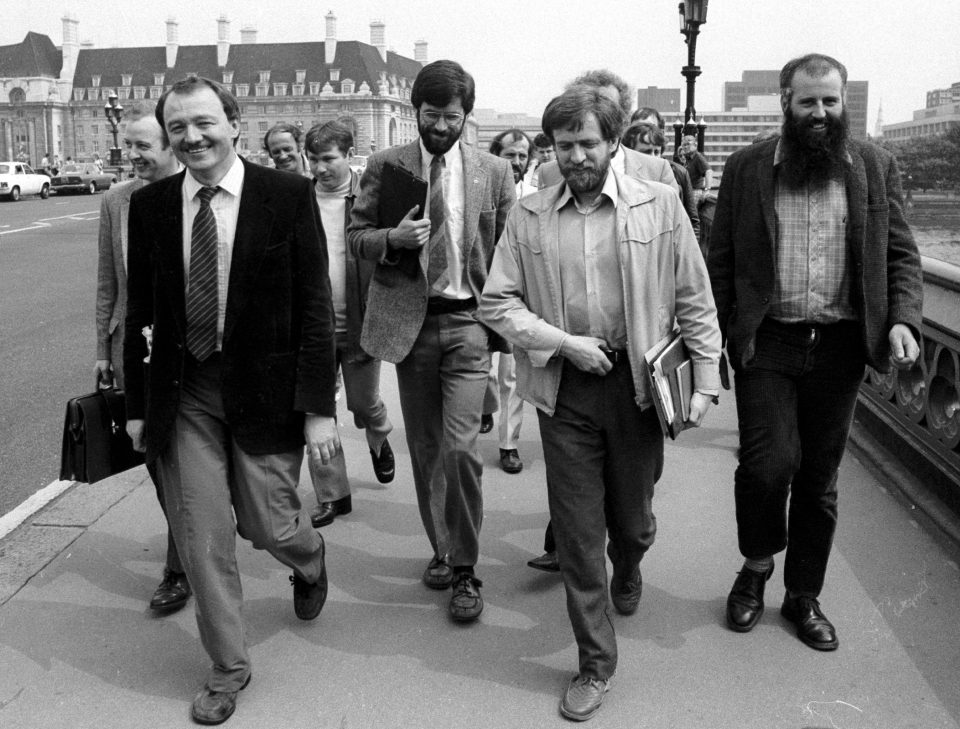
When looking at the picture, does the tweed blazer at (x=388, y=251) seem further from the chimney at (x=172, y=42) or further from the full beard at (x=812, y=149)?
the chimney at (x=172, y=42)

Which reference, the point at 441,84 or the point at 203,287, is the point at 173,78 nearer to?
the point at 441,84

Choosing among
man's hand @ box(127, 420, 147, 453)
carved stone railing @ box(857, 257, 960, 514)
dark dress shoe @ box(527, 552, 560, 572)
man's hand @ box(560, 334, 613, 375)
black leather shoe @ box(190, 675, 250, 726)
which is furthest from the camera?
carved stone railing @ box(857, 257, 960, 514)

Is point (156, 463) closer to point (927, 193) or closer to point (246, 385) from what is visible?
point (246, 385)

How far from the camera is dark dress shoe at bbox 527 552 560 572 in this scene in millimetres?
4754

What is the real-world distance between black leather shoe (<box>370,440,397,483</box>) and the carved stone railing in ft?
9.20

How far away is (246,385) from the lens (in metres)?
3.62

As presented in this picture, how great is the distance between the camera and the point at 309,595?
417cm

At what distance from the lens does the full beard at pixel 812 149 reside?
3.90 m

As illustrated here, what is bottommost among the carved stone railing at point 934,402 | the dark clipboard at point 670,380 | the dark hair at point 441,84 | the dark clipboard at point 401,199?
the carved stone railing at point 934,402

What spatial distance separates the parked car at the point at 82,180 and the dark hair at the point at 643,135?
177ft

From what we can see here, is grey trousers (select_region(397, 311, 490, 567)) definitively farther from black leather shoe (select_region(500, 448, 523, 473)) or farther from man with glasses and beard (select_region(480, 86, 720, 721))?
black leather shoe (select_region(500, 448, 523, 473))

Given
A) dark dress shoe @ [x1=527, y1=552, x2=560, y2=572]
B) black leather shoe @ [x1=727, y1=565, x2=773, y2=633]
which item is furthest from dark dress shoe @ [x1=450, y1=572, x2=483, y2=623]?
black leather shoe @ [x1=727, y1=565, x2=773, y2=633]

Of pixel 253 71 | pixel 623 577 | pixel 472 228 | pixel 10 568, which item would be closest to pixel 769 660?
pixel 623 577

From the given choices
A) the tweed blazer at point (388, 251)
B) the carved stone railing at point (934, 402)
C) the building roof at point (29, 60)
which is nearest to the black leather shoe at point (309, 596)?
the tweed blazer at point (388, 251)
